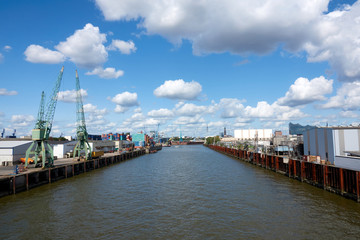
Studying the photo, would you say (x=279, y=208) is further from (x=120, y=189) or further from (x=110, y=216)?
(x=120, y=189)

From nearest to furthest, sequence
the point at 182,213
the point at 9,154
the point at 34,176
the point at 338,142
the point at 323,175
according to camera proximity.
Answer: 1. the point at 182,213
2. the point at 323,175
3. the point at 34,176
4. the point at 338,142
5. the point at 9,154

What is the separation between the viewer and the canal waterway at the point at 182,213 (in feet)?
58.9

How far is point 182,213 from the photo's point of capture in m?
22.7

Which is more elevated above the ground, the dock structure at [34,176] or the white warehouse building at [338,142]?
the white warehouse building at [338,142]

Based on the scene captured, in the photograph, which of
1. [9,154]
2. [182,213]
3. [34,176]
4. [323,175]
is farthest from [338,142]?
[9,154]

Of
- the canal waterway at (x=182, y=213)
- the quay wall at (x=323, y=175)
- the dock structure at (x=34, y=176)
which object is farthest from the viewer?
the dock structure at (x=34, y=176)

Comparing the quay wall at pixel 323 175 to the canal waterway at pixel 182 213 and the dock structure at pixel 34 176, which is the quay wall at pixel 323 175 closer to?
the canal waterway at pixel 182 213

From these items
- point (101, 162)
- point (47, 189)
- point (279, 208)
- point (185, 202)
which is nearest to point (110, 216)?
point (185, 202)

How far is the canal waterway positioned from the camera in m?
18.0

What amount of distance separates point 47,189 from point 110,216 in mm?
18816

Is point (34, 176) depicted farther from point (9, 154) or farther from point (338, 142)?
point (338, 142)

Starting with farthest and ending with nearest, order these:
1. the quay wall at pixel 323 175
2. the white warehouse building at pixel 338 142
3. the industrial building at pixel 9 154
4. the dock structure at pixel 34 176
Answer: the industrial building at pixel 9 154 < the white warehouse building at pixel 338 142 < the dock structure at pixel 34 176 < the quay wall at pixel 323 175

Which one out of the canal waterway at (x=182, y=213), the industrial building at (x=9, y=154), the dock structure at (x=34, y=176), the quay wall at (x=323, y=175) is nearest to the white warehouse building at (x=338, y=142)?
the quay wall at (x=323, y=175)

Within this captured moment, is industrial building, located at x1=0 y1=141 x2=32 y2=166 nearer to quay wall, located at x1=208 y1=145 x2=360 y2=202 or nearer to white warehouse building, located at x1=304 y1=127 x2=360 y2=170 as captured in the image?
quay wall, located at x1=208 y1=145 x2=360 y2=202
